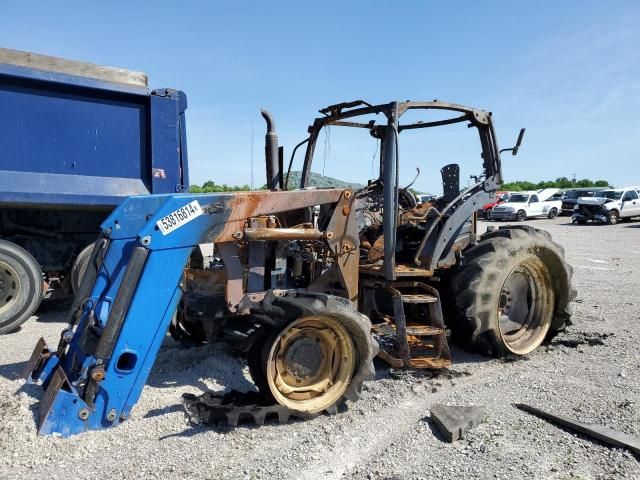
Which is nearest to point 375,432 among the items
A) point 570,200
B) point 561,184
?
point 570,200

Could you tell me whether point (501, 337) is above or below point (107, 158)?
below

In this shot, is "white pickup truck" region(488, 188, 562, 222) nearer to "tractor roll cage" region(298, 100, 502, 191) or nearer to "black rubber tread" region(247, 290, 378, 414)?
"tractor roll cage" region(298, 100, 502, 191)

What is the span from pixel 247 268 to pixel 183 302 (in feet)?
3.16

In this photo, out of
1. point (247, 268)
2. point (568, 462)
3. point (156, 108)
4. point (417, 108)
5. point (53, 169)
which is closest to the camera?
point (568, 462)

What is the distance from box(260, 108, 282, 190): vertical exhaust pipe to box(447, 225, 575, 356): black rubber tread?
198cm

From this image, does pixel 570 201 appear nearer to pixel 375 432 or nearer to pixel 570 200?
pixel 570 200

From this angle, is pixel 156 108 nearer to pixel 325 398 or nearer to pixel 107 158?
pixel 107 158

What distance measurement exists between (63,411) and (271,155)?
3046mm

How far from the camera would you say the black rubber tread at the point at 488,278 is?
4727mm

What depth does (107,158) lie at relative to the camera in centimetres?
678

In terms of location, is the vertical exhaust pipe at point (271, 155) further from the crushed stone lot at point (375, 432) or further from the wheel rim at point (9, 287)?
the wheel rim at point (9, 287)

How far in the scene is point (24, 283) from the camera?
6.24 meters

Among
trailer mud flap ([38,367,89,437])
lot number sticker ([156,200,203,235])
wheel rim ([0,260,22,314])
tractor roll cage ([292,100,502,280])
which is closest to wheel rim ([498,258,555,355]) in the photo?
tractor roll cage ([292,100,502,280])

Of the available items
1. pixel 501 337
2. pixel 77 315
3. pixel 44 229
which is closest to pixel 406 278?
pixel 501 337
